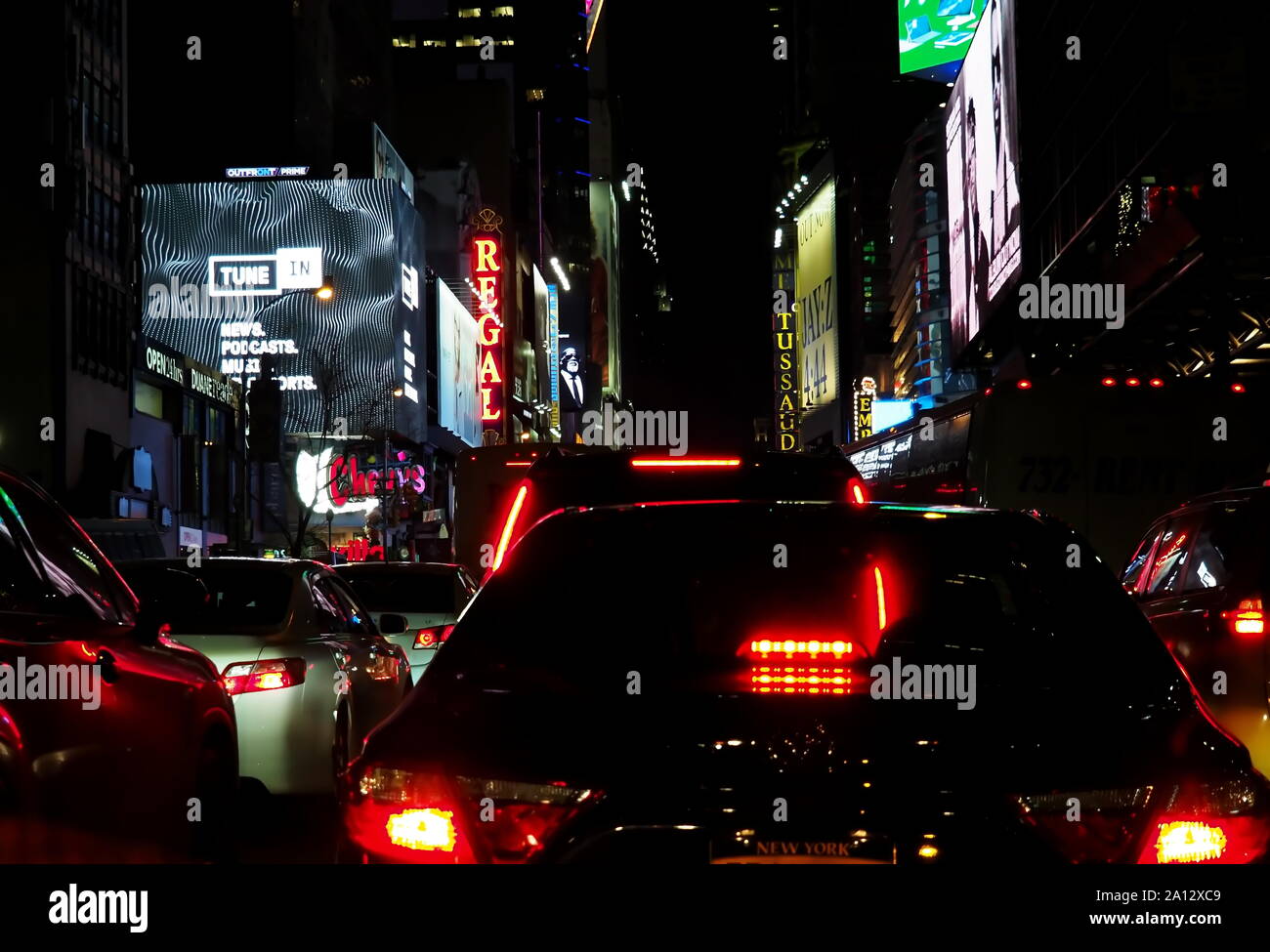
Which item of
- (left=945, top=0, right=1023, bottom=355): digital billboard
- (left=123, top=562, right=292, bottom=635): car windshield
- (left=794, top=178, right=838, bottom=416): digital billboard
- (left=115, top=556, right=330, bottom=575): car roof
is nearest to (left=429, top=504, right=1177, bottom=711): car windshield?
(left=123, top=562, right=292, bottom=635): car windshield

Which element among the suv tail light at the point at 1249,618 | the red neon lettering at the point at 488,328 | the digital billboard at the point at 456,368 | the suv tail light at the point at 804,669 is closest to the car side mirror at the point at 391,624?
the suv tail light at the point at 1249,618

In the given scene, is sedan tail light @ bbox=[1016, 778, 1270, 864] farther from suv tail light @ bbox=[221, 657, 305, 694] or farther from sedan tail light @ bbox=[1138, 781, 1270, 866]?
suv tail light @ bbox=[221, 657, 305, 694]

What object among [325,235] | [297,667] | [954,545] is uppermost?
[325,235]

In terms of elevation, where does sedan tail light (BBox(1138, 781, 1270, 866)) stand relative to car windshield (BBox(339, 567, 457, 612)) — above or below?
above

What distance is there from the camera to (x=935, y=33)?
75875mm

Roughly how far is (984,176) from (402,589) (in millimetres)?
34162

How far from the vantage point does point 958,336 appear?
179 ft

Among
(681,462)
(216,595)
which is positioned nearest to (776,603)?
(681,462)

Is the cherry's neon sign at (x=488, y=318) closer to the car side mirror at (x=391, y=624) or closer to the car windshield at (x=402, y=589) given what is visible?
the car windshield at (x=402, y=589)

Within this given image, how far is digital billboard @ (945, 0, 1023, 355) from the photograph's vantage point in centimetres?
4244
